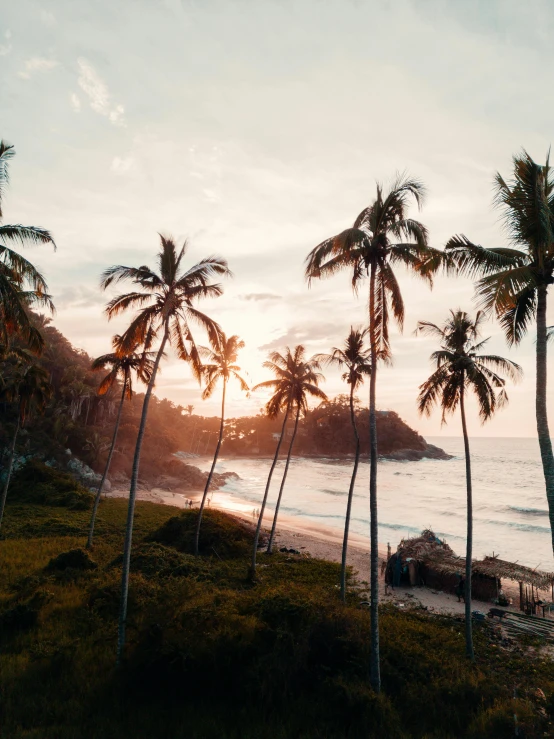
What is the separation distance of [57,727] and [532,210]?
16.0 m

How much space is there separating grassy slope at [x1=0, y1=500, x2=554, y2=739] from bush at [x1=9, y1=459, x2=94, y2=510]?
985 inches

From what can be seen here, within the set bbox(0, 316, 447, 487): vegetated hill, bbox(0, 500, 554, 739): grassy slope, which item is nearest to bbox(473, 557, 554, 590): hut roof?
bbox(0, 500, 554, 739): grassy slope

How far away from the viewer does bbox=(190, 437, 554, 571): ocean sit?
4172 cm

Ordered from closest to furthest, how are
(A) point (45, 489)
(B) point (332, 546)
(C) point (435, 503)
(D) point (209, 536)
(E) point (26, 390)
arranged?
(E) point (26, 390)
(D) point (209, 536)
(B) point (332, 546)
(A) point (45, 489)
(C) point (435, 503)

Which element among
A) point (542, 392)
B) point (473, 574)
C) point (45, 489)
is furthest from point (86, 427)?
point (542, 392)

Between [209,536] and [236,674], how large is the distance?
1768 centimetres

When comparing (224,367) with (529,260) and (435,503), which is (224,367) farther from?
(435,503)

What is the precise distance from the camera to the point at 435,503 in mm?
62594

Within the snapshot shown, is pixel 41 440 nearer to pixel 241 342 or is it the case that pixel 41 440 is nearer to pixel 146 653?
pixel 241 342

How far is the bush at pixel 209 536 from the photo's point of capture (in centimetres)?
2606

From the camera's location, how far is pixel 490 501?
64.5 m

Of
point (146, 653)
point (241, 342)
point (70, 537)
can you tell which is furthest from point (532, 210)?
point (70, 537)

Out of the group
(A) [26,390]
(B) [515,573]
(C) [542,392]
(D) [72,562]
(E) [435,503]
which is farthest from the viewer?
(E) [435,503]

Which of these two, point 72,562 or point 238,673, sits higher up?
point 238,673
